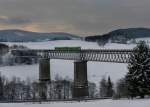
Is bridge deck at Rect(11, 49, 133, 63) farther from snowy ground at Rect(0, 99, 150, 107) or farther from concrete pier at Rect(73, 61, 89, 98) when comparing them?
snowy ground at Rect(0, 99, 150, 107)

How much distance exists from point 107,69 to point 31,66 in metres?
34.3

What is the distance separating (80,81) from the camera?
7744 centimetres

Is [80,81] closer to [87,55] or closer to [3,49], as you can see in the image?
[87,55]

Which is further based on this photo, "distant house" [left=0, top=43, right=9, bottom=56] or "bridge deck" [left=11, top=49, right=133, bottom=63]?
"distant house" [left=0, top=43, right=9, bottom=56]

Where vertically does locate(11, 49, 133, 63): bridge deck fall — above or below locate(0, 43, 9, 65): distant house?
below

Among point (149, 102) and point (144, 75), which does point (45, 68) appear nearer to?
point (144, 75)

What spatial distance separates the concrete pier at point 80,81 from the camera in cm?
7594

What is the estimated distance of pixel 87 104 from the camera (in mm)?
51250

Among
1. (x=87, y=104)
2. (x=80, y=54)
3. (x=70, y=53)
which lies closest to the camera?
(x=87, y=104)

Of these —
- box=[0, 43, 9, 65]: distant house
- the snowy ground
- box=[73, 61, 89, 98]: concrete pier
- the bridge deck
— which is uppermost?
box=[0, 43, 9, 65]: distant house

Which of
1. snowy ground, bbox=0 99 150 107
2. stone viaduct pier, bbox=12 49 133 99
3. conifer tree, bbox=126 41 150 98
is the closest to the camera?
snowy ground, bbox=0 99 150 107

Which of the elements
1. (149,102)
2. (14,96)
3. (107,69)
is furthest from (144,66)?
(107,69)

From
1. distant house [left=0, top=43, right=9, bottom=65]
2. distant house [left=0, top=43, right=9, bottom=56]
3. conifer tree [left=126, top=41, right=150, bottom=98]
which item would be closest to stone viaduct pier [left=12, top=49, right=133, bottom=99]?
conifer tree [left=126, top=41, right=150, bottom=98]

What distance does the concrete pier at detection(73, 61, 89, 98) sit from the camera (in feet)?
249
